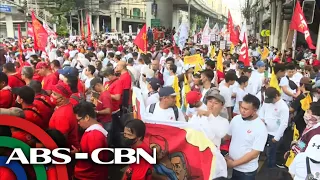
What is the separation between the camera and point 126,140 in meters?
3.32

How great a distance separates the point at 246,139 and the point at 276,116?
1.78 metres

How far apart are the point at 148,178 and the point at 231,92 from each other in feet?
13.2

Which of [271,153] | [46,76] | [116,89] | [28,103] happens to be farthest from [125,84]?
[271,153]

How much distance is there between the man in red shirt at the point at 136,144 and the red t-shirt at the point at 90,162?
301mm

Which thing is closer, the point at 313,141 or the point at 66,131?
the point at 313,141

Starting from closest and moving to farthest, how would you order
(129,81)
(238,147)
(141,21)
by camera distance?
(238,147) < (129,81) < (141,21)

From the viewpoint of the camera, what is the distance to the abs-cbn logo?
2.76 m

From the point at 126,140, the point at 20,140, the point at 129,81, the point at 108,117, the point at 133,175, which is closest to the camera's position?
the point at 20,140

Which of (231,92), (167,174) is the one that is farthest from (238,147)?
(231,92)

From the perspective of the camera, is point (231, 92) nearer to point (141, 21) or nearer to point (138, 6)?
point (141, 21)

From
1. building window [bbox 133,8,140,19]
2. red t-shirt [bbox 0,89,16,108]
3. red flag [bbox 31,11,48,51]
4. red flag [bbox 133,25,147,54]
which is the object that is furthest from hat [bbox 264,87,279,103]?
building window [bbox 133,8,140,19]

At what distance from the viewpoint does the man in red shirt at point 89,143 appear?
133 inches

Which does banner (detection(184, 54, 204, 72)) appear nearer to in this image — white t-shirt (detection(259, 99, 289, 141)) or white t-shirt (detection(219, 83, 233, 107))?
white t-shirt (detection(219, 83, 233, 107))

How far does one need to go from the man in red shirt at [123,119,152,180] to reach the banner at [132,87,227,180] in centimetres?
14
